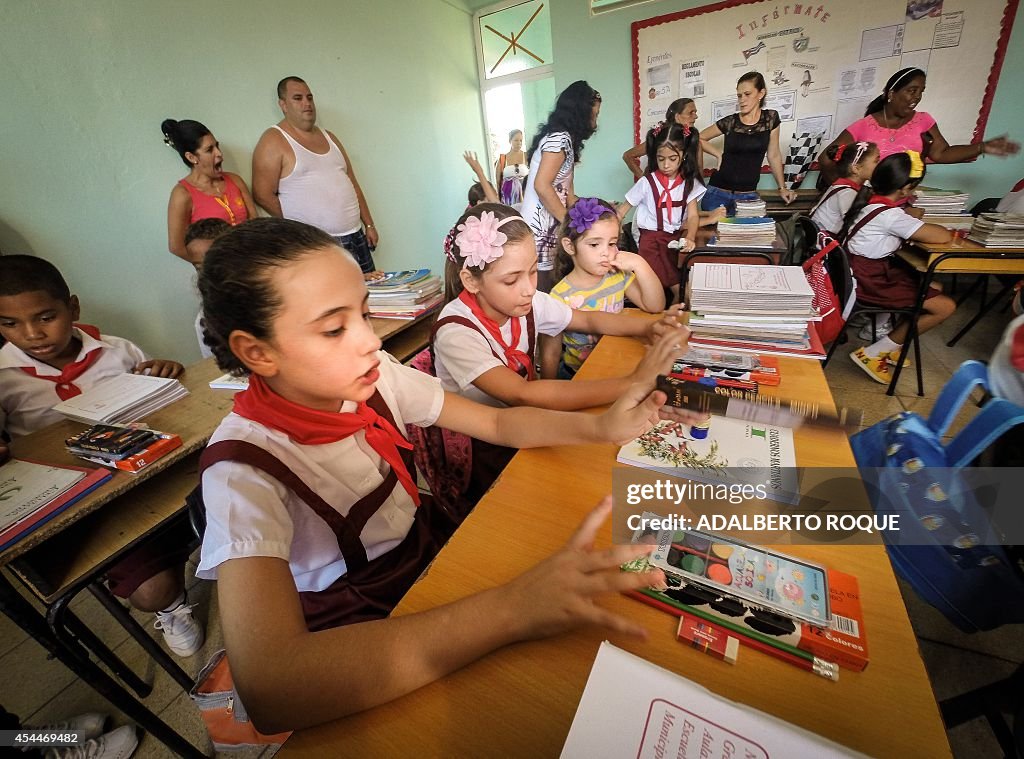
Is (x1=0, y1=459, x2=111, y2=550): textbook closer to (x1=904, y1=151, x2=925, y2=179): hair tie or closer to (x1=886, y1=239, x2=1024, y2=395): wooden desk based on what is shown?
(x1=886, y1=239, x2=1024, y2=395): wooden desk

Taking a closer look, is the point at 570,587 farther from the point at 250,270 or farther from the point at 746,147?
the point at 746,147

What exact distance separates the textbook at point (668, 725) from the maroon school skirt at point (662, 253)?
9.57 ft

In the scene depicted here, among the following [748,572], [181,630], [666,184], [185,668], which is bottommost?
[185,668]

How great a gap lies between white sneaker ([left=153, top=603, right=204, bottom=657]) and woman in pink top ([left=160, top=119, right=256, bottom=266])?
5.87 feet

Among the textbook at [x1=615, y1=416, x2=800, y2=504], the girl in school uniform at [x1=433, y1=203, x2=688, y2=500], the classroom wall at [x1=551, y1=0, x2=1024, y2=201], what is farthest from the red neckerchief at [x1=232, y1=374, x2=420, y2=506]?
the classroom wall at [x1=551, y1=0, x2=1024, y2=201]

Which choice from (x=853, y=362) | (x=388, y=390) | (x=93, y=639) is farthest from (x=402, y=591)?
(x=853, y=362)

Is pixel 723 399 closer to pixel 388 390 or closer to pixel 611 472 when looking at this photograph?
pixel 611 472

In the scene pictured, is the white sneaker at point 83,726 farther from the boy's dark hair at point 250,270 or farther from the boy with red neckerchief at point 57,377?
the boy's dark hair at point 250,270

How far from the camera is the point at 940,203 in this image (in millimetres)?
2684

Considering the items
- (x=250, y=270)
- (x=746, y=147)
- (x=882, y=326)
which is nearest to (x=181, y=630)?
(x=250, y=270)

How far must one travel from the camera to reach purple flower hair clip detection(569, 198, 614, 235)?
1730 mm

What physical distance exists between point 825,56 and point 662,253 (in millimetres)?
2680

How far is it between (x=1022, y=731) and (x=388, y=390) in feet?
4.16

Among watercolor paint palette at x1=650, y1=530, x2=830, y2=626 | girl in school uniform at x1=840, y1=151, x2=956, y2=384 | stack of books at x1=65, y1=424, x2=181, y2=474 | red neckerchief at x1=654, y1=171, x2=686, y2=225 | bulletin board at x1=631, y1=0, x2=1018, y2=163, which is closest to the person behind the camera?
watercolor paint palette at x1=650, y1=530, x2=830, y2=626
